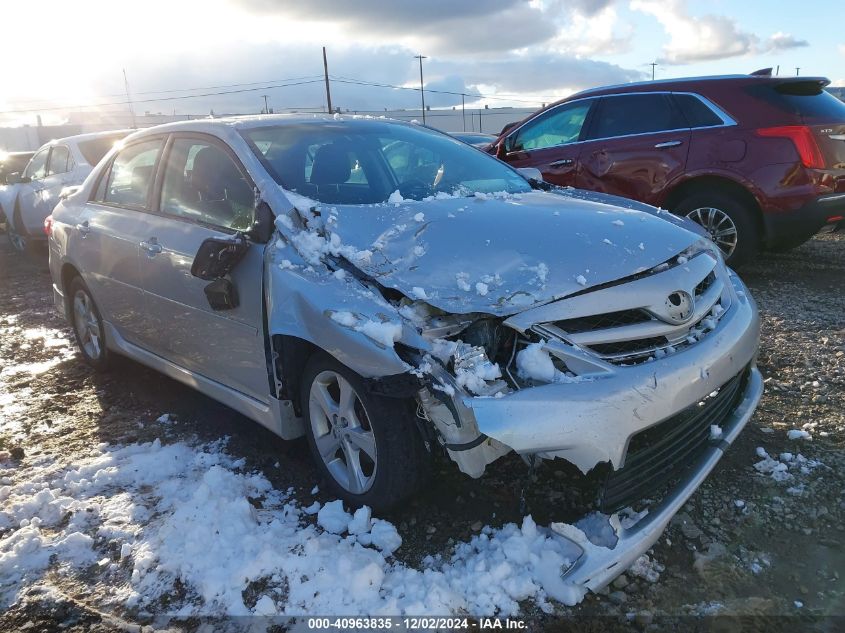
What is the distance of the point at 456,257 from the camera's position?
7.94 ft

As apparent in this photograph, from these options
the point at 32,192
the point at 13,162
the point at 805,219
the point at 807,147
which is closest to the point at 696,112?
the point at 807,147

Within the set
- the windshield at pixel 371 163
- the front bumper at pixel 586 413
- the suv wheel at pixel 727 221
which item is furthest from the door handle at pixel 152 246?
the suv wheel at pixel 727 221

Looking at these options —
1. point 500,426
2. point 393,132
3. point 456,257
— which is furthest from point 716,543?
point 393,132

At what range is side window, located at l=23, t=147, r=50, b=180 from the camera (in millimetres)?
9406

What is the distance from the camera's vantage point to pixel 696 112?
575 cm

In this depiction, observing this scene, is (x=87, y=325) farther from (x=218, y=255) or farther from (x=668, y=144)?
(x=668, y=144)

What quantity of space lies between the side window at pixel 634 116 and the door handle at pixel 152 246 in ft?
14.8

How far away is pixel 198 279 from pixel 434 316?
1399 mm

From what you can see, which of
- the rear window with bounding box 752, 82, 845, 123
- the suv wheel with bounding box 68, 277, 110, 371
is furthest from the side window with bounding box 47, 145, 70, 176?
the rear window with bounding box 752, 82, 845, 123

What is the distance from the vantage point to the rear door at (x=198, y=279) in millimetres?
2859

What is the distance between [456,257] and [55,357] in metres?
4.20

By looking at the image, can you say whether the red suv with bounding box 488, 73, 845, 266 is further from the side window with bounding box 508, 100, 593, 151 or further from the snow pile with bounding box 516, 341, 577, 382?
the snow pile with bounding box 516, 341, 577, 382

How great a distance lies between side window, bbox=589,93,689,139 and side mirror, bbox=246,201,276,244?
4480 mm

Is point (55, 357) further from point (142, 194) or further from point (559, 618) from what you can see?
point (559, 618)
